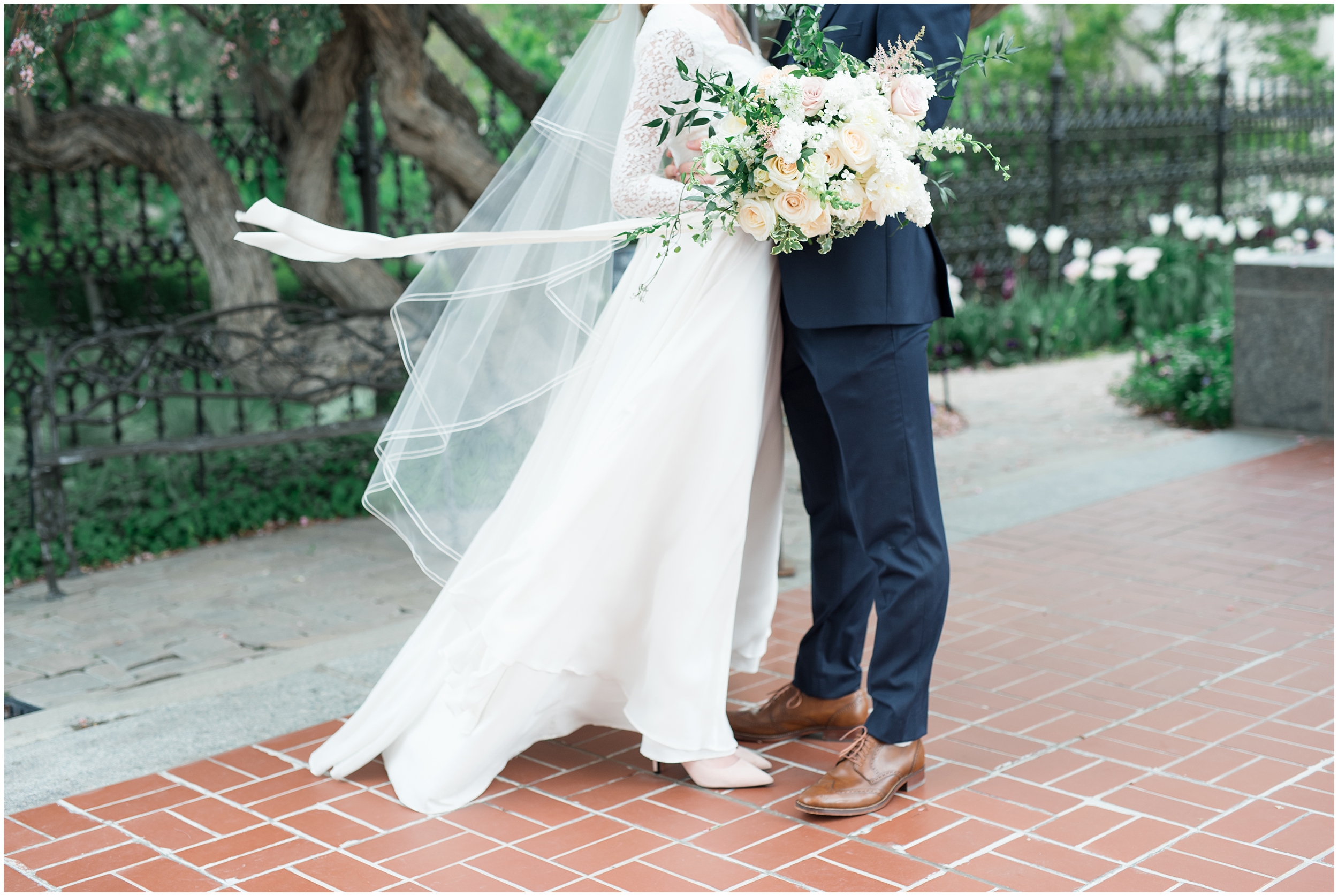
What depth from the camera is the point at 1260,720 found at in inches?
140

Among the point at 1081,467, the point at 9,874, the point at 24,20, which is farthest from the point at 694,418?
the point at 1081,467

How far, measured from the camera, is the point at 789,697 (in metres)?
3.55

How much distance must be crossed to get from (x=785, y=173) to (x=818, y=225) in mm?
135

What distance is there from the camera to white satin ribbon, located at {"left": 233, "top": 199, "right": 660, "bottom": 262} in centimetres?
312

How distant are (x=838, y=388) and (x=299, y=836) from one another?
5.38ft

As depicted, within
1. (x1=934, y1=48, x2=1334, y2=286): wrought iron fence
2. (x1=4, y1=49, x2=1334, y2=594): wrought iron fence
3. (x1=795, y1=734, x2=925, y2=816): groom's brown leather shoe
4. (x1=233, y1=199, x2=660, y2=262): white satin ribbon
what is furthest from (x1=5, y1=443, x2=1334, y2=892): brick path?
(x1=934, y1=48, x2=1334, y2=286): wrought iron fence

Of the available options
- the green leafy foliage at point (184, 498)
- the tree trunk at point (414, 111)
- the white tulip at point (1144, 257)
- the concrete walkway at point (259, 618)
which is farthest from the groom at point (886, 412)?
the white tulip at point (1144, 257)

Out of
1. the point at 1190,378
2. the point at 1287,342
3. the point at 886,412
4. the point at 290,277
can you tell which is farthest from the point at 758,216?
the point at 290,277

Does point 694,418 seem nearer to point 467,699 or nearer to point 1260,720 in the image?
point 467,699

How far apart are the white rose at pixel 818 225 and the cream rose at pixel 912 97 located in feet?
0.87

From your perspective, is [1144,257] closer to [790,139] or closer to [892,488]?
[892,488]

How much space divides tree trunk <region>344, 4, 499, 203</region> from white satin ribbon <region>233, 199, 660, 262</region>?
317 centimetres

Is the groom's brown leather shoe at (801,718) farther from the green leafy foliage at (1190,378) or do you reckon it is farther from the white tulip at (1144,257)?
the white tulip at (1144,257)

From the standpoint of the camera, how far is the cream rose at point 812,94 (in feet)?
8.86
